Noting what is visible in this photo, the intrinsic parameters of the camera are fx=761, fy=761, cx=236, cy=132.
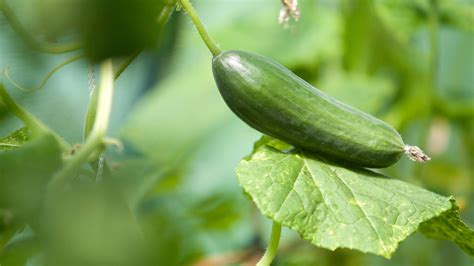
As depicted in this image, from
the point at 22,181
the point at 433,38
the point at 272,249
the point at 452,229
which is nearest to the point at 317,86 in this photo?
the point at 433,38

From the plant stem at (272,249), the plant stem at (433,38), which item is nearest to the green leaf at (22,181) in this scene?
the plant stem at (272,249)

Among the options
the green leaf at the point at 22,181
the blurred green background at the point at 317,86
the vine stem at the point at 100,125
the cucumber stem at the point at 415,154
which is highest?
the green leaf at the point at 22,181

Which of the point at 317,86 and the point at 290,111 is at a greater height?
the point at 290,111

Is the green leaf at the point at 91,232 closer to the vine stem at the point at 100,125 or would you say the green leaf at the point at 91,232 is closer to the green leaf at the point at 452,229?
the vine stem at the point at 100,125

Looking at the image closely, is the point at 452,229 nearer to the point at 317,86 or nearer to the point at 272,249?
the point at 272,249

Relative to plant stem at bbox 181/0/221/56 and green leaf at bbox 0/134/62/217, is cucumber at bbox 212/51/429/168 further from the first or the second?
green leaf at bbox 0/134/62/217
